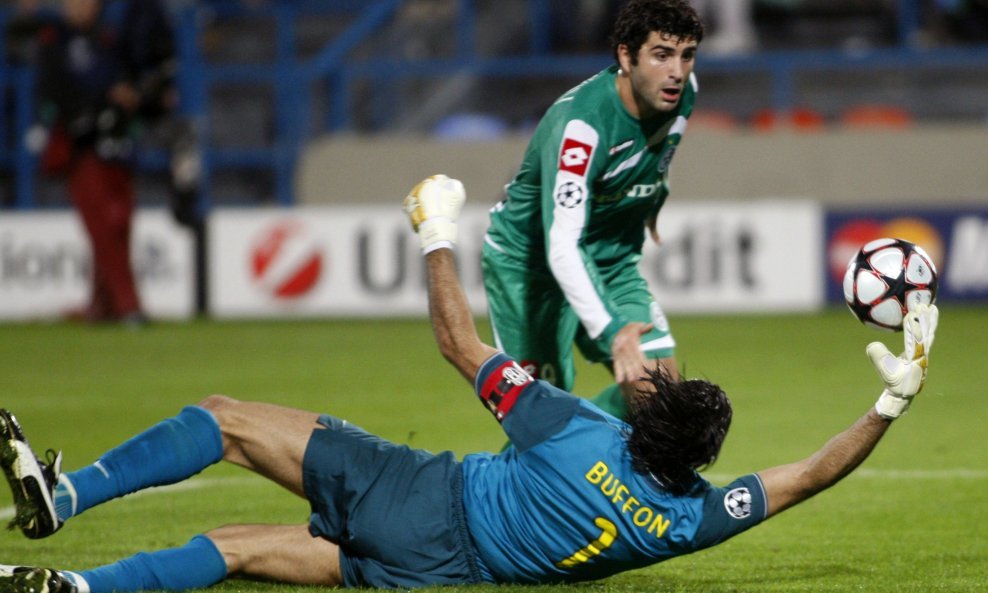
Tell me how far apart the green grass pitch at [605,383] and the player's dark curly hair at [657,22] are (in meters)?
1.84

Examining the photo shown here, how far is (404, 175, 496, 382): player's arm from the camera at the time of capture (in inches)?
183

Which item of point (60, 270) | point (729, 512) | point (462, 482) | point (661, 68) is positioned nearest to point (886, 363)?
point (729, 512)

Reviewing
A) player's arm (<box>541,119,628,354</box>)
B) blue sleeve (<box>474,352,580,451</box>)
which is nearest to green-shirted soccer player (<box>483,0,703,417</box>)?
player's arm (<box>541,119,628,354</box>)

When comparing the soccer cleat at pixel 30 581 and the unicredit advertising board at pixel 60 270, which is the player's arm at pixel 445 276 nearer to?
the soccer cleat at pixel 30 581

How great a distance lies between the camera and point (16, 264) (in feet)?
52.9

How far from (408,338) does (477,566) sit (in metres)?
9.43

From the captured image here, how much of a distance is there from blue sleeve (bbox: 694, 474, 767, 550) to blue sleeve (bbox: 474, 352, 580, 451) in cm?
47

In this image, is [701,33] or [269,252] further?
[269,252]

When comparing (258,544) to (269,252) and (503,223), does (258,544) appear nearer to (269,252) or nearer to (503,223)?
(503,223)

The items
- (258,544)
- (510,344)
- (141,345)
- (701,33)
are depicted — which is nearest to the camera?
(258,544)

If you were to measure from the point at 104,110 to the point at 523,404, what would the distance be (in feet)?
36.3

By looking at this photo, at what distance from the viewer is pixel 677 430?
4301 mm

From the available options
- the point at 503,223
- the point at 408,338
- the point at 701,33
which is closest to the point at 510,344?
the point at 503,223

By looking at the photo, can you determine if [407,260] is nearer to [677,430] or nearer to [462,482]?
[462,482]
